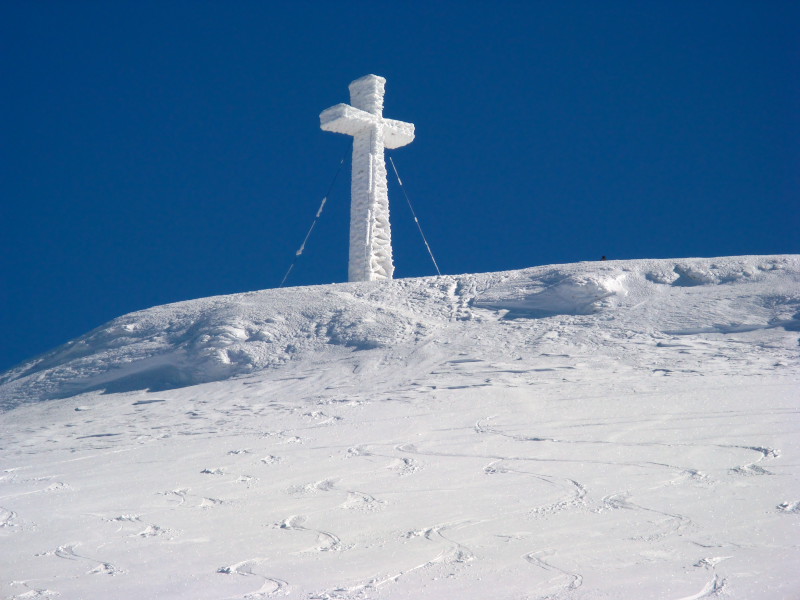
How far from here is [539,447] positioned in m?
7.43

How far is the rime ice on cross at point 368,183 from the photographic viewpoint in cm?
1773

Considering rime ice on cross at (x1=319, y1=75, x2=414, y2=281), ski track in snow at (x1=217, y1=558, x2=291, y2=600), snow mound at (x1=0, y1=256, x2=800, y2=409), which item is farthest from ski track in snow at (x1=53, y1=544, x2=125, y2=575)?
rime ice on cross at (x1=319, y1=75, x2=414, y2=281)

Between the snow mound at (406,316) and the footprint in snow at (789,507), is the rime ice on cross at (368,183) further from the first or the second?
the footprint in snow at (789,507)

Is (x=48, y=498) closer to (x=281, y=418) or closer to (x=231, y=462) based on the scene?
(x=231, y=462)

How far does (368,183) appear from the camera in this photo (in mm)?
17953

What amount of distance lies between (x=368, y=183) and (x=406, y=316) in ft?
17.8

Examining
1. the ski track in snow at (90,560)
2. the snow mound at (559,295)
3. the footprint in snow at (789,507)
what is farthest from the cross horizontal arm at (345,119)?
the footprint in snow at (789,507)

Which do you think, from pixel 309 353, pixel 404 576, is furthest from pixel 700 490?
pixel 309 353

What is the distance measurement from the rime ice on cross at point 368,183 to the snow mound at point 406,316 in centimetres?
331

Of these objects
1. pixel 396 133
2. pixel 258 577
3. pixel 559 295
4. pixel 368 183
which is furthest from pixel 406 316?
pixel 258 577

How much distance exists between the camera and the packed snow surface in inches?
187

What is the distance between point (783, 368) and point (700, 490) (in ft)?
16.7

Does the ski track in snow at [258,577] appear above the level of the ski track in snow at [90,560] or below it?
above

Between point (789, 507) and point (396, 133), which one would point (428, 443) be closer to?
point (789, 507)
